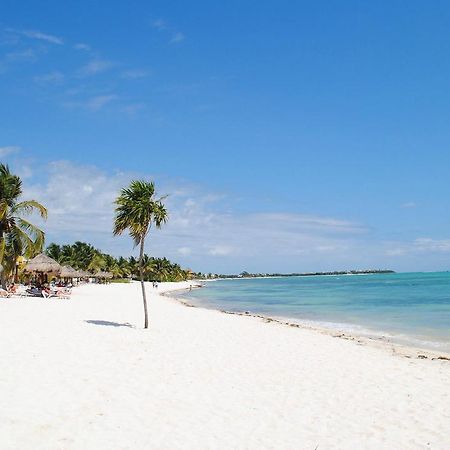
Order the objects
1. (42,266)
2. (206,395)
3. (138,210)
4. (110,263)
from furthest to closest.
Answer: (110,263) → (42,266) → (138,210) → (206,395)

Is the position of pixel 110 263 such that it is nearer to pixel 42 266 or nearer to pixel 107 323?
pixel 42 266

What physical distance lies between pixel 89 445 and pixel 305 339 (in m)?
→ 11.6

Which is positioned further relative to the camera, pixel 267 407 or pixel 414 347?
pixel 414 347

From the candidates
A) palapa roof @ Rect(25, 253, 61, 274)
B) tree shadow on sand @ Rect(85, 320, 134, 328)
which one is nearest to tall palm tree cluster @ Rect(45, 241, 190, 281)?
palapa roof @ Rect(25, 253, 61, 274)

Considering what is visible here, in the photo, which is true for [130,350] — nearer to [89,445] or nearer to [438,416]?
[89,445]

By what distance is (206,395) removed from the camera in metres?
8.03

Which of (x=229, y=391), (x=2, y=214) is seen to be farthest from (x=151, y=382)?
(x=2, y=214)

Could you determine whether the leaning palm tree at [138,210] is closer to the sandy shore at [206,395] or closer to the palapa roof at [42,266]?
A: the sandy shore at [206,395]

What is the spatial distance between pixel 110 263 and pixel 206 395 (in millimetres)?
96050

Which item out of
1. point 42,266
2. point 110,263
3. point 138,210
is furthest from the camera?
point 110,263

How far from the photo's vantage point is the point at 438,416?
737 cm

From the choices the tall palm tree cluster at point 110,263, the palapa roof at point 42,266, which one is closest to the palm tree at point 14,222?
the palapa roof at point 42,266

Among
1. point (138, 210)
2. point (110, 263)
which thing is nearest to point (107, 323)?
point (138, 210)

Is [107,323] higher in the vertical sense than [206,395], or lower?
higher
